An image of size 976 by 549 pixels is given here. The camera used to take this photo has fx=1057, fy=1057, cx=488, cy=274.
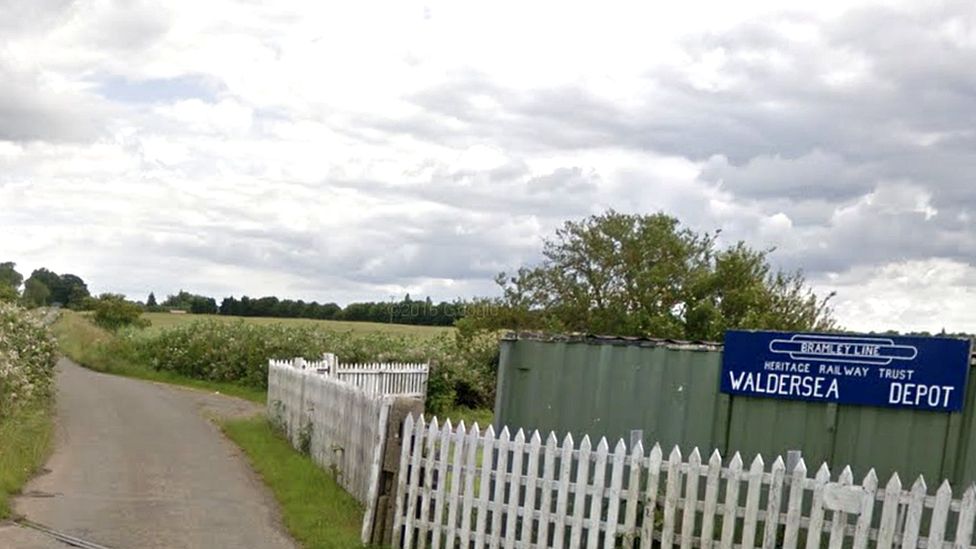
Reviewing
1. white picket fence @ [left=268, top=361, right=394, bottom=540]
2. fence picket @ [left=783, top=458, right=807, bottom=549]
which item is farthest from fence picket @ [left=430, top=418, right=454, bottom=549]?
fence picket @ [left=783, top=458, right=807, bottom=549]

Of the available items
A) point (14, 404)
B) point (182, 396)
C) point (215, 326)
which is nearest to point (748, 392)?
point (14, 404)

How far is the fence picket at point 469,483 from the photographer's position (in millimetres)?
8938

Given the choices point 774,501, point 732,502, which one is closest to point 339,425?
point 732,502

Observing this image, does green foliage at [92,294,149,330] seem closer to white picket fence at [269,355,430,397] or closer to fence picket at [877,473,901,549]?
white picket fence at [269,355,430,397]

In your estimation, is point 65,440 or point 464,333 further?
point 464,333

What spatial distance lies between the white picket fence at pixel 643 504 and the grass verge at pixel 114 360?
1924 centimetres

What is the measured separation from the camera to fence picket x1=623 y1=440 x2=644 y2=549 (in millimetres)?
7918

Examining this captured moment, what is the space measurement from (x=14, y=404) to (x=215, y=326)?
65.6ft

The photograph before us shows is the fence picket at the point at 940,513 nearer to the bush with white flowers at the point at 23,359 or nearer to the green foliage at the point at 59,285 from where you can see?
the bush with white flowers at the point at 23,359

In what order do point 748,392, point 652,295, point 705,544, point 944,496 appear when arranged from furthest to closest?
point 652,295, point 748,392, point 705,544, point 944,496

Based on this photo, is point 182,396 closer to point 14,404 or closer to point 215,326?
point 215,326

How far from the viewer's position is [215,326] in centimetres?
3588

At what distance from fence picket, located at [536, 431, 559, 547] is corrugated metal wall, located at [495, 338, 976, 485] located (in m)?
1.57

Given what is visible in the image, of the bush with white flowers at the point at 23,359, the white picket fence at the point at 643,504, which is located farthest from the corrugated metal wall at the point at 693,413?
the bush with white flowers at the point at 23,359
